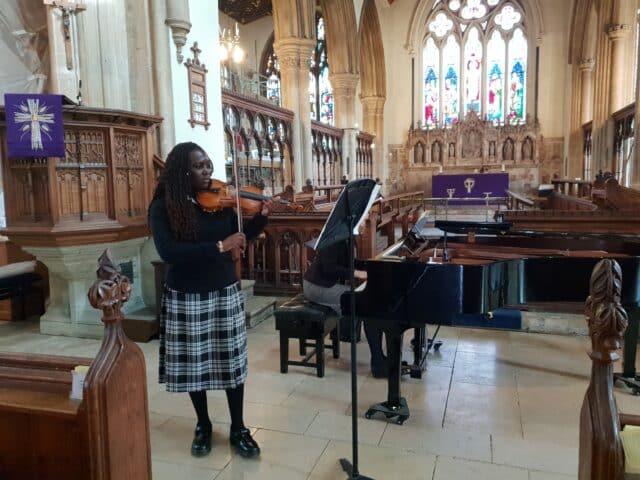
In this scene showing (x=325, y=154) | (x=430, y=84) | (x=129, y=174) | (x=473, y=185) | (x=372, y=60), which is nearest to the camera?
(x=129, y=174)

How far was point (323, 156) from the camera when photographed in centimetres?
1395

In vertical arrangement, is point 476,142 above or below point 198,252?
above

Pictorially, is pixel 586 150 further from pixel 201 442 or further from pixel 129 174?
pixel 201 442

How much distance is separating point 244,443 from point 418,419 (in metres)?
1.05

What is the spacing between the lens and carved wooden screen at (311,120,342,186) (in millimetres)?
13469

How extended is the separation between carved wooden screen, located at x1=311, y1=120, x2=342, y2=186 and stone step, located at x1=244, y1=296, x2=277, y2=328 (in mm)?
8053

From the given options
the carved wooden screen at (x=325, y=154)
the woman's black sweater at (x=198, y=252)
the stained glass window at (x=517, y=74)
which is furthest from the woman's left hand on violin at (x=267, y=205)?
the stained glass window at (x=517, y=74)

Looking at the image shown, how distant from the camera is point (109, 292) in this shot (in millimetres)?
1621

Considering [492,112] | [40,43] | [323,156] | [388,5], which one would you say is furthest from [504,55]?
[40,43]

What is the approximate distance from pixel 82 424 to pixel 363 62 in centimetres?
1815

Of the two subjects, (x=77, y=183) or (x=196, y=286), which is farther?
(x=77, y=183)

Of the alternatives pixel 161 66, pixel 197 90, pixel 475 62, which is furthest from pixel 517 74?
pixel 161 66

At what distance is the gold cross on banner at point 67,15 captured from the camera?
181 inches

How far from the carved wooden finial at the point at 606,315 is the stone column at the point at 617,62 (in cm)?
1295
